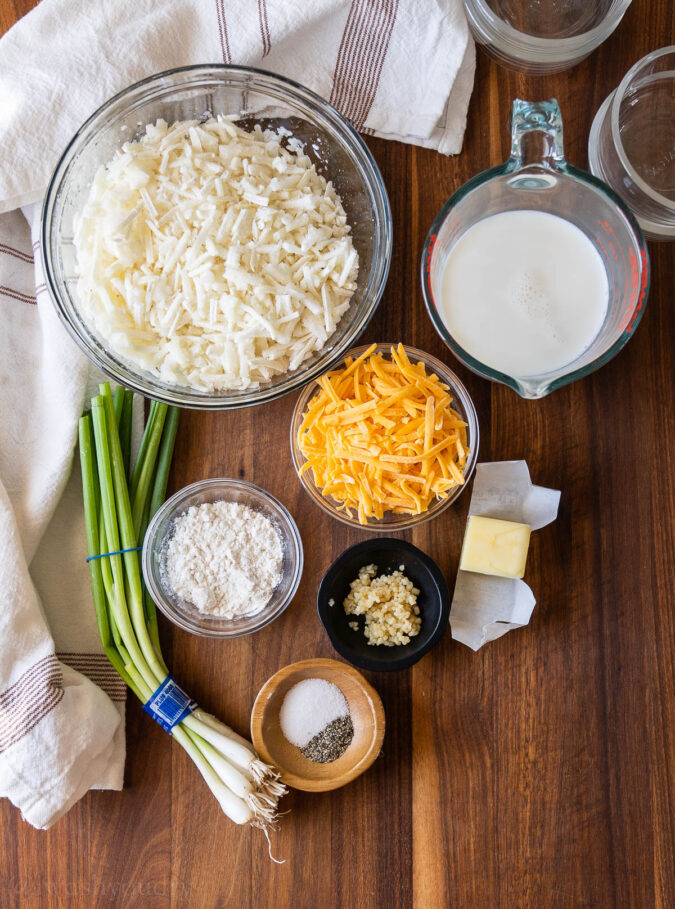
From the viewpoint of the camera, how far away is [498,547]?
5.13 ft

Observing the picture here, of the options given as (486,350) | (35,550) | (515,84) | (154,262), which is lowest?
(35,550)

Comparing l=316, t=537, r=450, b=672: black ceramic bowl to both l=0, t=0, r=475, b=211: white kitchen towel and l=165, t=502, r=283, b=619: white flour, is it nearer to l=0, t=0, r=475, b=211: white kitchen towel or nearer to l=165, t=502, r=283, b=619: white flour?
l=165, t=502, r=283, b=619: white flour

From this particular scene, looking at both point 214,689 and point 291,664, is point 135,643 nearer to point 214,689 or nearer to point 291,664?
point 214,689

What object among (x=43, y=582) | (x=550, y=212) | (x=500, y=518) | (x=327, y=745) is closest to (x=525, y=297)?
(x=550, y=212)

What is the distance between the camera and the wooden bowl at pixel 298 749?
158 centimetres

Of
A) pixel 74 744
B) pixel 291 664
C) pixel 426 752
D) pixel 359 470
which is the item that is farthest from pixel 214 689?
pixel 359 470

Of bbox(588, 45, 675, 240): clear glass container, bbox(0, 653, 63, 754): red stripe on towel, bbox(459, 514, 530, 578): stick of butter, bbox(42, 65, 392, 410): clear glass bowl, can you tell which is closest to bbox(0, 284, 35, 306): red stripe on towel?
bbox(42, 65, 392, 410): clear glass bowl

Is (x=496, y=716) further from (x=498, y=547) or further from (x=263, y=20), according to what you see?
(x=263, y=20)

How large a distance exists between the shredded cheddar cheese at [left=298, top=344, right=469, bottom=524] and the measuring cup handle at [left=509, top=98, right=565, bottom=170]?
0.43 metres

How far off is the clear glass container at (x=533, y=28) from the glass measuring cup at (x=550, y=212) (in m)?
0.27

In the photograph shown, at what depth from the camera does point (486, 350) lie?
1.44 meters

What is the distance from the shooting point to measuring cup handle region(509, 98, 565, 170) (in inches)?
51.1

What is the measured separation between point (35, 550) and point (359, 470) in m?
0.76

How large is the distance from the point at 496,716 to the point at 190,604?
74 cm
